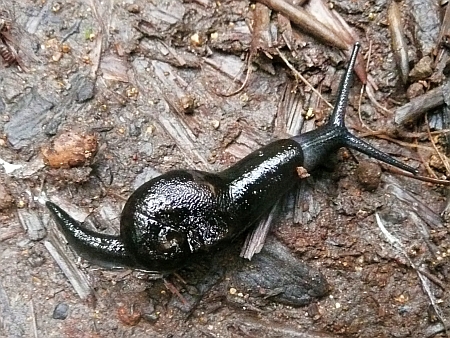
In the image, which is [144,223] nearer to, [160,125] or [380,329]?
[160,125]

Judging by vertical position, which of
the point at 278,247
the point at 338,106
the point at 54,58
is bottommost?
the point at 278,247

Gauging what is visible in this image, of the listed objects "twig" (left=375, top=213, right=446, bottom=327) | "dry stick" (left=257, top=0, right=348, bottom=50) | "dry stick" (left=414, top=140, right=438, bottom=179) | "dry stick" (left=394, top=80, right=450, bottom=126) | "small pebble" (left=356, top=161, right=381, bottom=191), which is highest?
"dry stick" (left=257, top=0, right=348, bottom=50)

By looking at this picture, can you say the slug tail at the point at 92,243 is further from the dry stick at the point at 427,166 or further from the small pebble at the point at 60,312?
the dry stick at the point at 427,166

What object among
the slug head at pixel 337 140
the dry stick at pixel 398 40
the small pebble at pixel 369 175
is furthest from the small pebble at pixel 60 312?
the dry stick at pixel 398 40

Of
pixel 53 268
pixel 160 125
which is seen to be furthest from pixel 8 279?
pixel 160 125

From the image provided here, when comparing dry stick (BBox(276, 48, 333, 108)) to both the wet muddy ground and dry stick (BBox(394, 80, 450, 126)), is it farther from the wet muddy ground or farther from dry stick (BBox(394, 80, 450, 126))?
dry stick (BBox(394, 80, 450, 126))

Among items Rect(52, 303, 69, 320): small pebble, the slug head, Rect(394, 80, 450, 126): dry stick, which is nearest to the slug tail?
Rect(52, 303, 69, 320): small pebble

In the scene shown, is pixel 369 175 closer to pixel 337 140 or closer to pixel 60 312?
pixel 337 140

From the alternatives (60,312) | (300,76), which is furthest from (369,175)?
(60,312)

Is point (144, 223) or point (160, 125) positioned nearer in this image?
point (144, 223)
